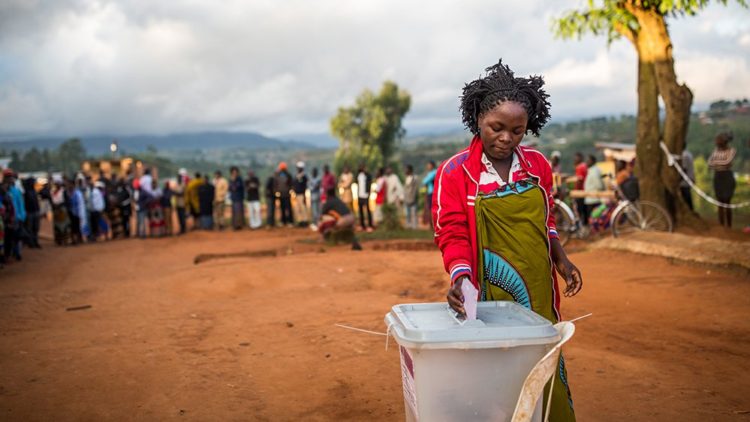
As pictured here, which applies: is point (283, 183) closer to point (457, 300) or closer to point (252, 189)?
point (252, 189)

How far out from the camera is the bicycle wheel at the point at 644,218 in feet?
40.7

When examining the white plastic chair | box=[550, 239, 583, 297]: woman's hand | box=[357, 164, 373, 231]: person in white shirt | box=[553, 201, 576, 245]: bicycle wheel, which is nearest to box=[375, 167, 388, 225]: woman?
A: box=[357, 164, 373, 231]: person in white shirt

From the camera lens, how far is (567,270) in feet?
10.5

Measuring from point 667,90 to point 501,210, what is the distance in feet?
34.5

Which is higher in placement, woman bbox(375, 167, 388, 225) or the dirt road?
woman bbox(375, 167, 388, 225)

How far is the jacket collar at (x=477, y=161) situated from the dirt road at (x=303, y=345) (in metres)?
1.90

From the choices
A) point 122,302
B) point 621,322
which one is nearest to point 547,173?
point 621,322

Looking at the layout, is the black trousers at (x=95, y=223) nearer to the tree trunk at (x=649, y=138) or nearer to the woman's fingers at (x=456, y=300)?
the tree trunk at (x=649, y=138)

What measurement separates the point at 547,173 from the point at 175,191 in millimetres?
19046

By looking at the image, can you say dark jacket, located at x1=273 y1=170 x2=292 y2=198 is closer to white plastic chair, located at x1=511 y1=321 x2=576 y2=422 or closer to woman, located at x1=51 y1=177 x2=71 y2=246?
woman, located at x1=51 y1=177 x2=71 y2=246

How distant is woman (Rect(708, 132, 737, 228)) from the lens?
12.7 m

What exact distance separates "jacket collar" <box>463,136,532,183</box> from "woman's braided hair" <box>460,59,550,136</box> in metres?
0.12

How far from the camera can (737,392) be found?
4578 millimetres

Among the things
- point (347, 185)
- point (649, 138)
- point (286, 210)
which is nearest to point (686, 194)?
point (649, 138)
